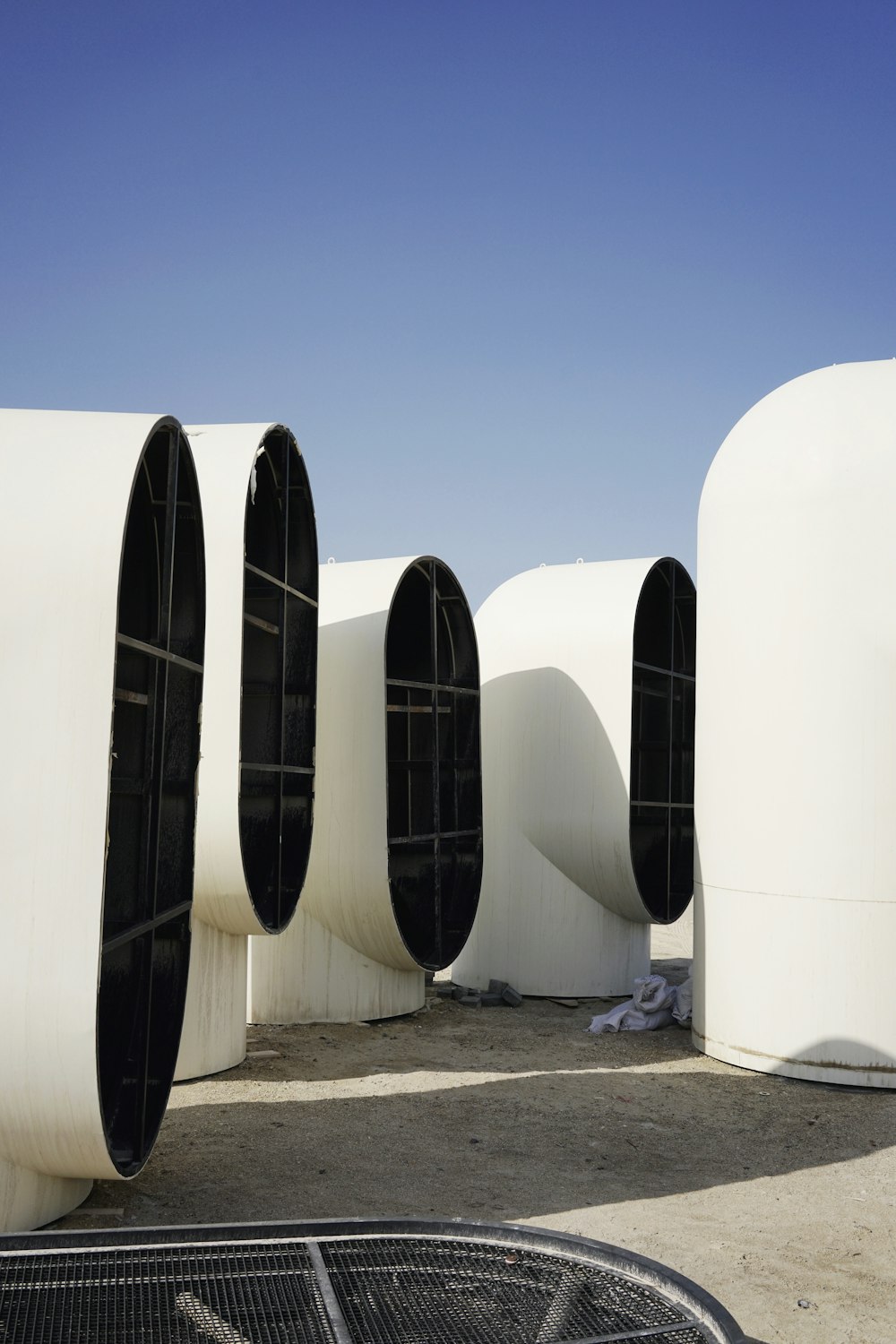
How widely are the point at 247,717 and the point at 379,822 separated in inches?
64.2

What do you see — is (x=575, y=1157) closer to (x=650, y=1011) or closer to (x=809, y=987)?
(x=809, y=987)

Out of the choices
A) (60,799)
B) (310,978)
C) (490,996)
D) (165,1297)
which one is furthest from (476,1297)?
(490,996)

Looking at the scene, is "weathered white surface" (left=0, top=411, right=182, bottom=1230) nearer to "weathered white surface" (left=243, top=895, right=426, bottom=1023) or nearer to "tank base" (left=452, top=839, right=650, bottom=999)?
"weathered white surface" (left=243, top=895, right=426, bottom=1023)

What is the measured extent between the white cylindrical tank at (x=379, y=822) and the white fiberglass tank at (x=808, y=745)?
110 inches

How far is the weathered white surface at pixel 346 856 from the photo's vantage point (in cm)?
1034

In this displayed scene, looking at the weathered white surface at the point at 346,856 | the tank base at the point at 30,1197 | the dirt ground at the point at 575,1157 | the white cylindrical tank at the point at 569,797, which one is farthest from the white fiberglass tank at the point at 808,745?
the tank base at the point at 30,1197

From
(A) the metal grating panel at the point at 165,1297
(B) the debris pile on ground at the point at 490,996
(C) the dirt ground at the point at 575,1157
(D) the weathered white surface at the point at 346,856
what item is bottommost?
(C) the dirt ground at the point at 575,1157

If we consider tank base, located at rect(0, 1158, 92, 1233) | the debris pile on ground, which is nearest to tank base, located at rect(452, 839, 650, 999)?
the debris pile on ground

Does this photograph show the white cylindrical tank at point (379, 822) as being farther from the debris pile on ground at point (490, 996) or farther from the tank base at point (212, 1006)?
the tank base at point (212, 1006)

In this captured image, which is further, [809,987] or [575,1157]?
[809,987]

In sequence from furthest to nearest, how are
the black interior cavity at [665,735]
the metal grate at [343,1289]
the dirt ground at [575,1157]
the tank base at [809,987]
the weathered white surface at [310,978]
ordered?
the black interior cavity at [665,735], the weathered white surface at [310,978], the tank base at [809,987], the dirt ground at [575,1157], the metal grate at [343,1289]

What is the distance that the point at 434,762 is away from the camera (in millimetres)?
11367

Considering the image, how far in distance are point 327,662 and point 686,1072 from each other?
449 centimetres

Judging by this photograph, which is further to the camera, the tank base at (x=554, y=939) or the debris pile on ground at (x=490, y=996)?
the tank base at (x=554, y=939)
